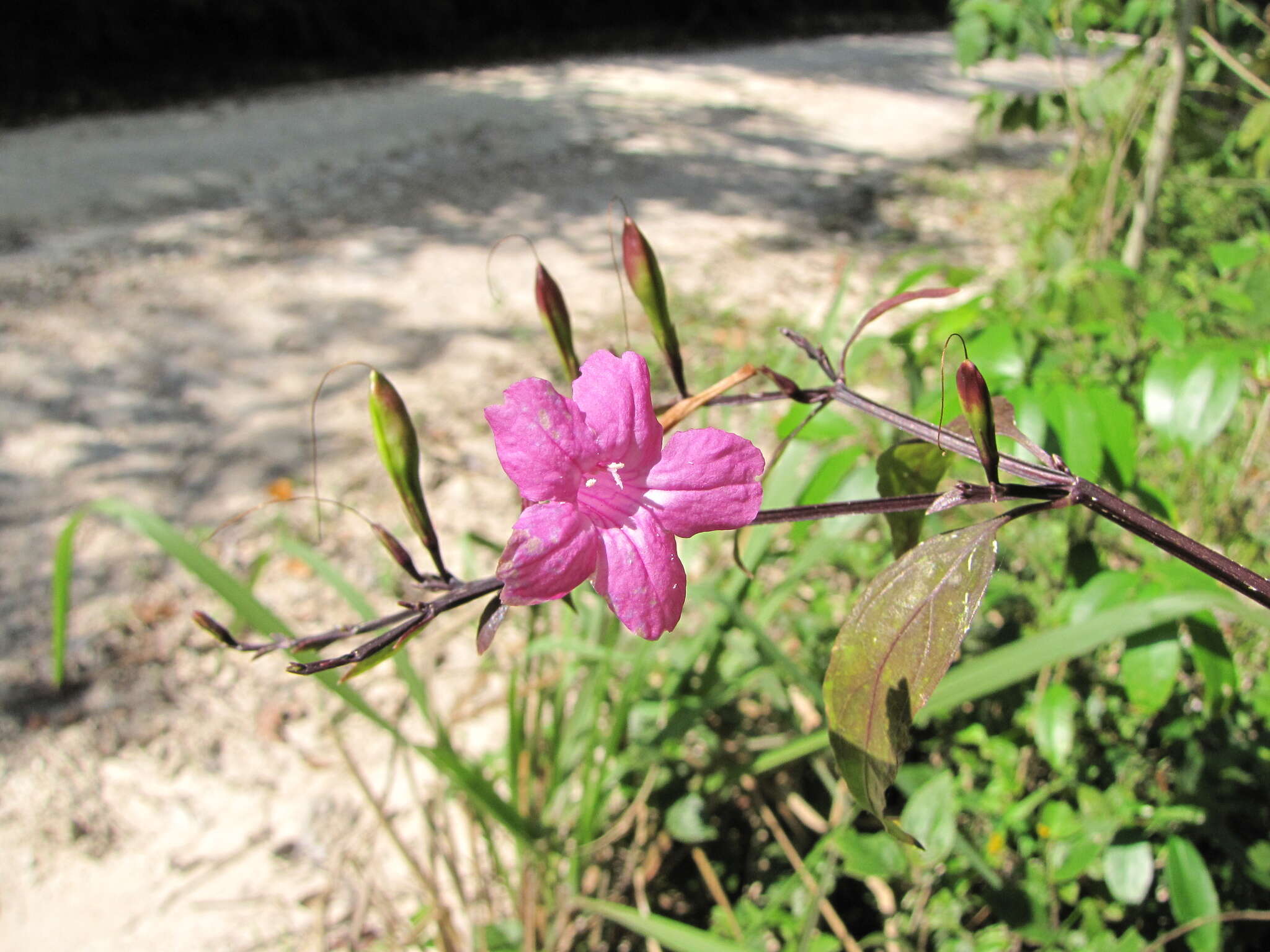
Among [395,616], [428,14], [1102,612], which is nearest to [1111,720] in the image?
[1102,612]

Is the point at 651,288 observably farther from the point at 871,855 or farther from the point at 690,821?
the point at 690,821

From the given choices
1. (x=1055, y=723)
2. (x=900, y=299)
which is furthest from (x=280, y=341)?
(x=900, y=299)

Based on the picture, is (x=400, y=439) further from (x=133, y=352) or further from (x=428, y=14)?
(x=428, y=14)

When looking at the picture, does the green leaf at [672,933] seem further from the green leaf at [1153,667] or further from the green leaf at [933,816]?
the green leaf at [1153,667]

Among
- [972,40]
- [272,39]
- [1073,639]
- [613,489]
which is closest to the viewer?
[613,489]

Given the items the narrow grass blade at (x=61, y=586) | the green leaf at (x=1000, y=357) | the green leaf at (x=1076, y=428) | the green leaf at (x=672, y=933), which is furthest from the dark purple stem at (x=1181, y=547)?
the narrow grass blade at (x=61, y=586)

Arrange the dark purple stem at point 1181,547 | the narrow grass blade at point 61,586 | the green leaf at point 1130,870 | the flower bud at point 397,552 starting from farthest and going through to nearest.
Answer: the green leaf at point 1130,870 < the narrow grass blade at point 61,586 < the flower bud at point 397,552 < the dark purple stem at point 1181,547
